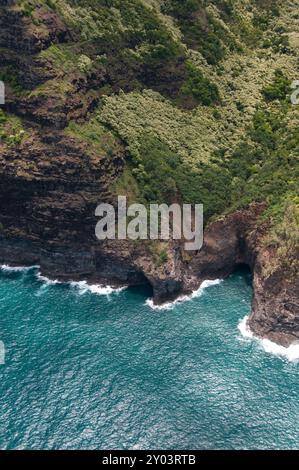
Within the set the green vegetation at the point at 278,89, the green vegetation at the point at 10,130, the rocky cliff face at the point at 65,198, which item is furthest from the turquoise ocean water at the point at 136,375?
the green vegetation at the point at 278,89

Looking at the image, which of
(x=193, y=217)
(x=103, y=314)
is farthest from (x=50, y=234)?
(x=193, y=217)

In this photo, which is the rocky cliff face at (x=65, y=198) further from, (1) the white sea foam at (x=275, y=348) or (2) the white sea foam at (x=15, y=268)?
(1) the white sea foam at (x=275, y=348)

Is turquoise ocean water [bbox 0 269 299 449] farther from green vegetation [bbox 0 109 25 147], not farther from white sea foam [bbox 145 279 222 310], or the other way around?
green vegetation [bbox 0 109 25 147]

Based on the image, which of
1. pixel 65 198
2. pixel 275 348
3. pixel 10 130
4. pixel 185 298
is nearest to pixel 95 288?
pixel 185 298

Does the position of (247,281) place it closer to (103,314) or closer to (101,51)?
(103,314)

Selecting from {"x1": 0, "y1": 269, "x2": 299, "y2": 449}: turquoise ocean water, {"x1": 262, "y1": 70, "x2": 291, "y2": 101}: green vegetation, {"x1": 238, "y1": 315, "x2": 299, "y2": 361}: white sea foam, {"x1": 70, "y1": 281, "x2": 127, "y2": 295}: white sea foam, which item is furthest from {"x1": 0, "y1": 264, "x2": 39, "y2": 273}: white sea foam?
{"x1": 262, "y1": 70, "x2": 291, "y2": 101}: green vegetation

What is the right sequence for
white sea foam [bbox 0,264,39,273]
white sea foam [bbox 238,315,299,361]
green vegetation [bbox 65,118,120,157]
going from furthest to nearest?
white sea foam [bbox 0,264,39,273] < green vegetation [bbox 65,118,120,157] < white sea foam [bbox 238,315,299,361]

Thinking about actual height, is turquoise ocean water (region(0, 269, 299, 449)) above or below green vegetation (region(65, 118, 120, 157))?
below
